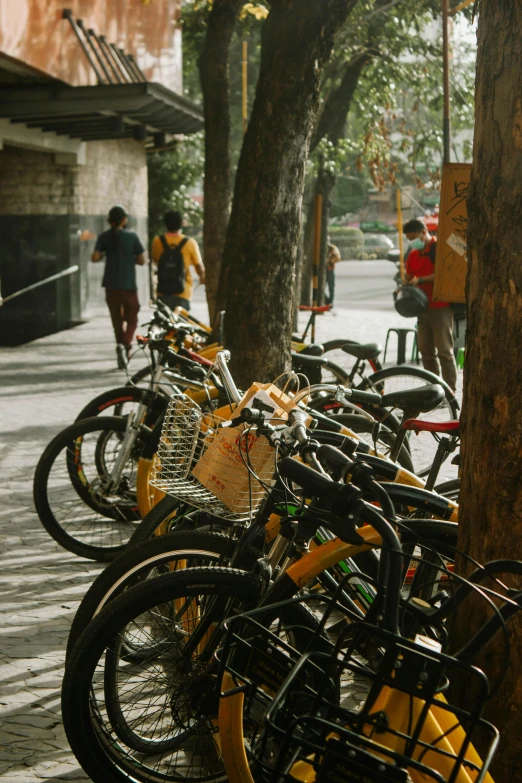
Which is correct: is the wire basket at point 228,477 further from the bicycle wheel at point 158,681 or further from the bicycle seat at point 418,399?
the bicycle seat at point 418,399

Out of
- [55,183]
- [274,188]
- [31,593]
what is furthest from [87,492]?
[55,183]

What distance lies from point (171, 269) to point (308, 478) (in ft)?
36.5

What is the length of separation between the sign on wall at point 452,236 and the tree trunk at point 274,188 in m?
0.91

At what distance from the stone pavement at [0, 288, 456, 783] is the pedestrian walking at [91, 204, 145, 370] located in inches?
53.1

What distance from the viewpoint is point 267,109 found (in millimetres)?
7121

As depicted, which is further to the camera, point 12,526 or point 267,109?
point 267,109

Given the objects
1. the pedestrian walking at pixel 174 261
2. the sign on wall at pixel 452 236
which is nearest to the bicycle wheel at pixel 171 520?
the sign on wall at pixel 452 236

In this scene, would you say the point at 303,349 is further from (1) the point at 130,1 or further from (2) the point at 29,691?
(1) the point at 130,1

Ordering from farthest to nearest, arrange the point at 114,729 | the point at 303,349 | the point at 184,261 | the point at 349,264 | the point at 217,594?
the point at 349,264
the point at 184,261
the point at 303,349
the point at 114,729
the point at 217,594

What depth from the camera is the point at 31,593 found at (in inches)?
215

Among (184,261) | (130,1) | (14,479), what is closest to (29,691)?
(14,479)

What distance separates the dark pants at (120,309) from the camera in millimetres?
13945

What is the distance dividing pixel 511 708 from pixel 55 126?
657 inches

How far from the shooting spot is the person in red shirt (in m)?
11.4
